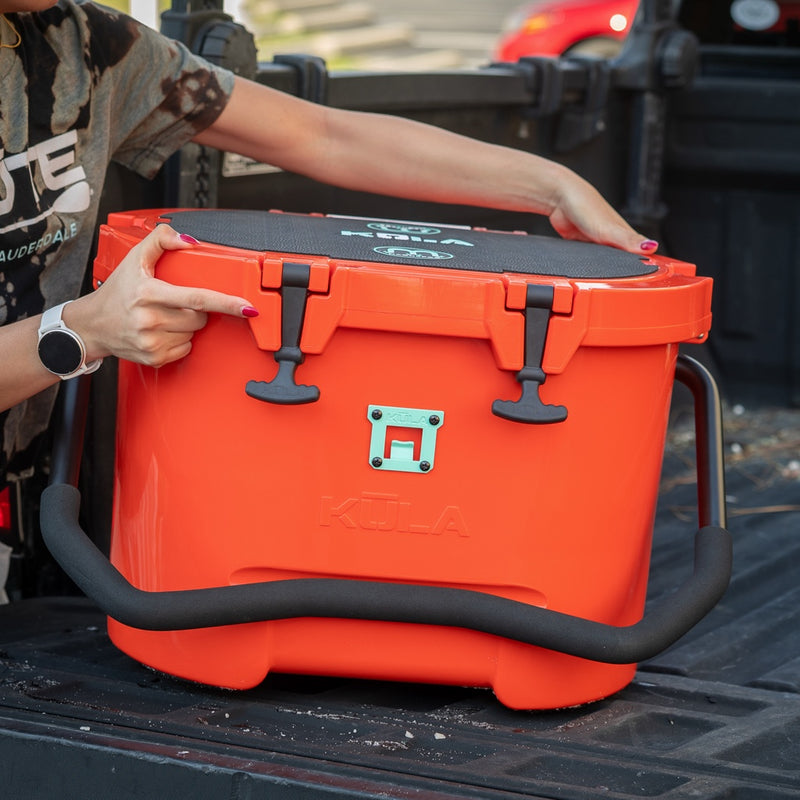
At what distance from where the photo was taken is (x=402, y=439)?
1.43 metres

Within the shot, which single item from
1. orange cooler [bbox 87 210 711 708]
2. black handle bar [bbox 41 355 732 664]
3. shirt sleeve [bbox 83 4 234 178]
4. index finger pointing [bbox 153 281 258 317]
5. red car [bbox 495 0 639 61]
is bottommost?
black handle bar [bbox 41 355 732 664]

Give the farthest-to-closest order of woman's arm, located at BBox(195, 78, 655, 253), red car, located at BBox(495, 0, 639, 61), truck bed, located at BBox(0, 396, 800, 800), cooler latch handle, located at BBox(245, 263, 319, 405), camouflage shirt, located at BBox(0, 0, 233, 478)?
1. red car, located at BBox(495, 0, 639, 61)
2. woman's arm, located at BBox(195, 78, 655, 253)
3. camouflage shirt, located at BBox(0, 0, 233, 478)
4. cooler latch handle, located at BBox(245, 263, 319, 405)
5. truck bed, located at BBox(0, 396, 800, 800)

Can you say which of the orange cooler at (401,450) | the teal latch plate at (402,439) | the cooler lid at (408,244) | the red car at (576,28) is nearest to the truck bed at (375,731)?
the orange cooler at (401,450)

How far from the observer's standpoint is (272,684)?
165 centimetres

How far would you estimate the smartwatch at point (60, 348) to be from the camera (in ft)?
4.75

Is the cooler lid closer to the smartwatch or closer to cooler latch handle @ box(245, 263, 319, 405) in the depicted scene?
cooler latch handle @ box(245, 263, 319, 405)

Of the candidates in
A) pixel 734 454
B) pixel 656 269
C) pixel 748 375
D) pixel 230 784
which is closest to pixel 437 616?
pixel 230 784

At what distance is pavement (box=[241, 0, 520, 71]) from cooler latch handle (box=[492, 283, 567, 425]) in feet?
27.4

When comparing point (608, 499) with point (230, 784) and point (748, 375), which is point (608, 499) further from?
point (748, 375)

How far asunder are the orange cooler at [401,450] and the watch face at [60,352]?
0.31 ft

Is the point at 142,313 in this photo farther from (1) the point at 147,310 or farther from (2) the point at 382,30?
(2) the point at 382,30

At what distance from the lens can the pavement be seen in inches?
390

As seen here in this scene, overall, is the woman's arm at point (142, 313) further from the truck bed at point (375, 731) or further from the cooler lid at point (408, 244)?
the truck bed at point (375, 731)

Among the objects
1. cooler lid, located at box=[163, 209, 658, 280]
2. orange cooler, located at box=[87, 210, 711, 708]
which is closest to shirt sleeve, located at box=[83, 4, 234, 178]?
cooler lid, located at box=[163, 209, 658, 280]
